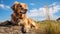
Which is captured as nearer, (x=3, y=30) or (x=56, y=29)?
(x=56, y=29)

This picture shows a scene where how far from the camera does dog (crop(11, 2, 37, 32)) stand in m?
3.91

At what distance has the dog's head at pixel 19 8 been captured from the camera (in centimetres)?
391

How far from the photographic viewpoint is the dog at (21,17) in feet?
12.8

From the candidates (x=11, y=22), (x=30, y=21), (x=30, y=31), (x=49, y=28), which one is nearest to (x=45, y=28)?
(x=49, y=28)

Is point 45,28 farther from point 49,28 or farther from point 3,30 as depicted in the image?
point 3,30

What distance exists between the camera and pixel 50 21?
131 inches

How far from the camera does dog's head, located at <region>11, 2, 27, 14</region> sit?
3905 millimetres

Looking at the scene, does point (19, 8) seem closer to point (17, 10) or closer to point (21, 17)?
point (17, 10)

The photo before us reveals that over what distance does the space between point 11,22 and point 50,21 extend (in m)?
1.10

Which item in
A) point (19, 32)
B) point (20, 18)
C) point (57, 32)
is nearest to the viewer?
point (57, 32)

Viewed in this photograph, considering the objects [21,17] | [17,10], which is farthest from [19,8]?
[21,17]

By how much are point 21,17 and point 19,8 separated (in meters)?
0.19

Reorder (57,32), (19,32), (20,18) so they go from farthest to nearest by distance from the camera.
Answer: (20,18)
(19,32)
(57,32)

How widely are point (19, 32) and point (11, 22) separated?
1.82 feet
